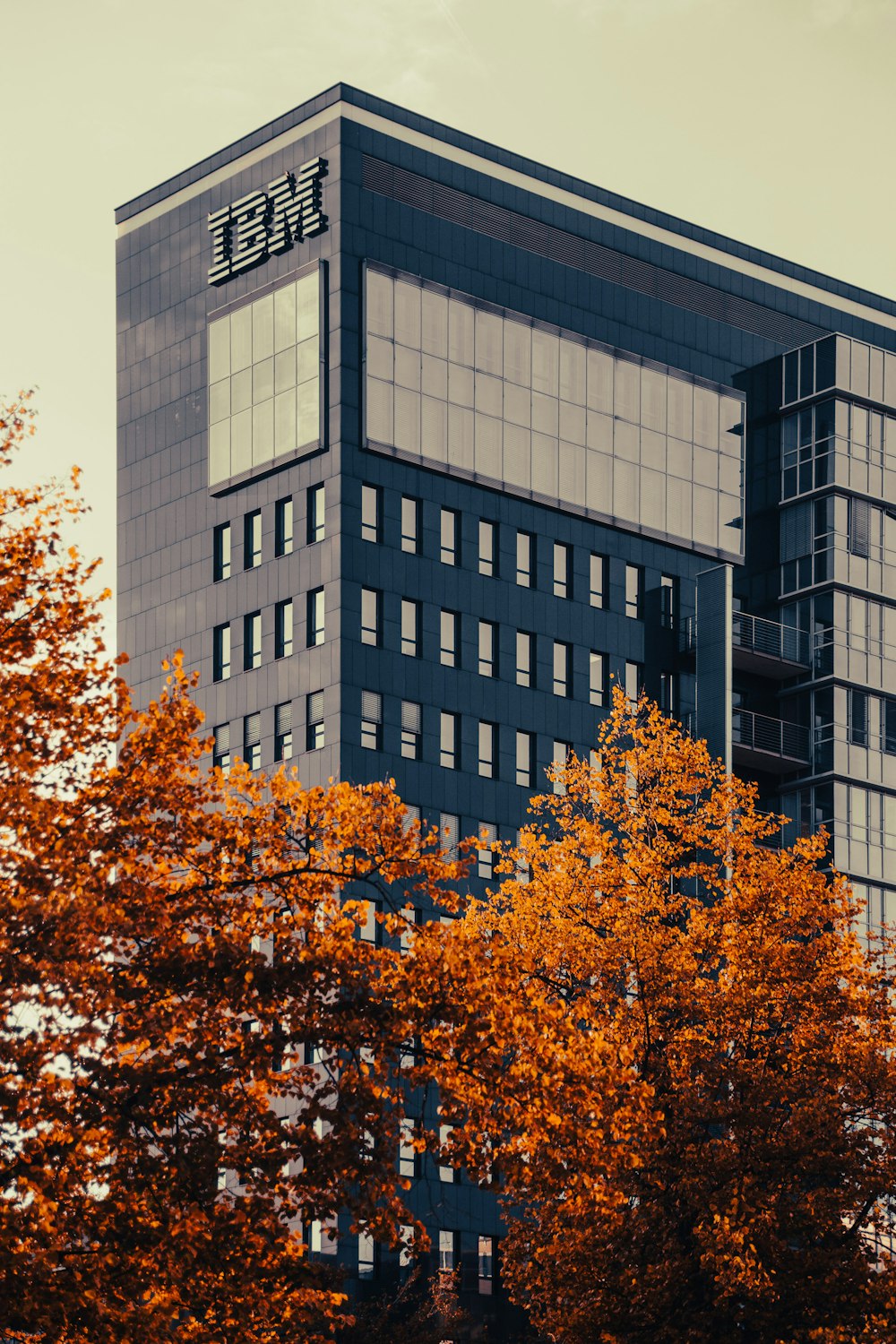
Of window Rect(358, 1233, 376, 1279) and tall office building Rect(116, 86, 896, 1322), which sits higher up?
tall office building Rect(116, 86, 896, 1322)

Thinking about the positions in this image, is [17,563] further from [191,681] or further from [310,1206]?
[310,1206]

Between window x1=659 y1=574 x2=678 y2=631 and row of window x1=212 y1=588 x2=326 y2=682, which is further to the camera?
window x1=659 y1=574 x2=678 y2=631


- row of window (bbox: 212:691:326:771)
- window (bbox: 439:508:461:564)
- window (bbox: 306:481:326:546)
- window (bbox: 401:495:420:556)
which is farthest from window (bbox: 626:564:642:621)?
row of window (bbox: 212:691:326:771)

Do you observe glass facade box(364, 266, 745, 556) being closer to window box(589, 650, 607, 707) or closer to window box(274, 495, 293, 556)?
window box(274, 495, 293, 556)

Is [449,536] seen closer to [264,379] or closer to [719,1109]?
[264,379]

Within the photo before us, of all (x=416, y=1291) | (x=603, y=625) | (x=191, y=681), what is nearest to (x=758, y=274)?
(x=603, y=625)

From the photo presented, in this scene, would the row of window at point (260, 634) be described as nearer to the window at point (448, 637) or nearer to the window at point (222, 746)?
the window at point (222, 746)

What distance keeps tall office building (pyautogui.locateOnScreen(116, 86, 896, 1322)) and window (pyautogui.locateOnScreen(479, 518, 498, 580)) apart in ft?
0.38

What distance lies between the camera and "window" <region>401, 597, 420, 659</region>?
9475cm

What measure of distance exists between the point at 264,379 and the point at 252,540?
658cm

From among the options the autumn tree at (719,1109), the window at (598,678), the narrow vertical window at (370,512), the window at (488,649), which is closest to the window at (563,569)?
the window at (598,678)

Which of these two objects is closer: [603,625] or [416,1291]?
[416,1291]

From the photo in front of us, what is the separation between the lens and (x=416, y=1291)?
8494cm

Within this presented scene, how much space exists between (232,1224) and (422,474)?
71.2 m
